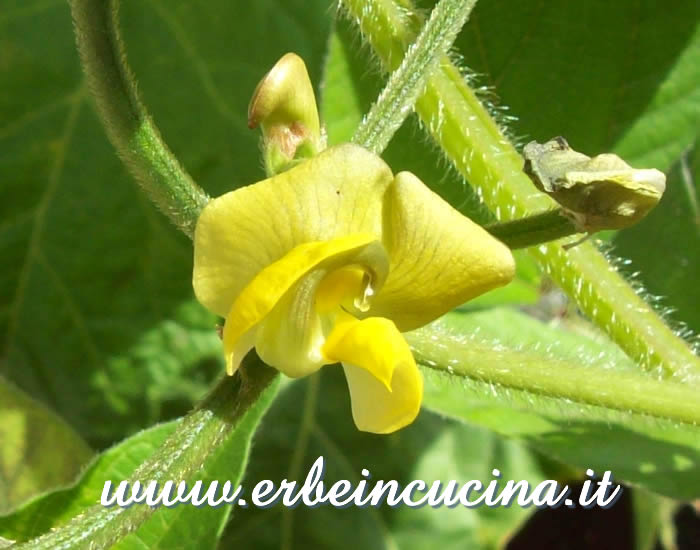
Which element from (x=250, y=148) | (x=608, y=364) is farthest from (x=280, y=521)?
(x=608, y=364)

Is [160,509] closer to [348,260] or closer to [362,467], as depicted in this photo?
[348,260]

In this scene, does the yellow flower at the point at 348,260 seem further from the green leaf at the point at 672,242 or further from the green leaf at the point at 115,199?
the green leaf at the point at 115,199

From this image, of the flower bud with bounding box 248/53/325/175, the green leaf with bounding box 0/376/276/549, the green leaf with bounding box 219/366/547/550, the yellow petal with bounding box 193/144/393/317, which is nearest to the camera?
the yellow petal with bounding box 193/144/393/317

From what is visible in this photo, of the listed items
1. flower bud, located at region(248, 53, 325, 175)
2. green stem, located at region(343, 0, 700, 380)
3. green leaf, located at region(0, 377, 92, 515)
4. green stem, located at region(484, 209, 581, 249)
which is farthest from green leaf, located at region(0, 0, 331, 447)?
green stem, located at region(484, 209, 581, 249)

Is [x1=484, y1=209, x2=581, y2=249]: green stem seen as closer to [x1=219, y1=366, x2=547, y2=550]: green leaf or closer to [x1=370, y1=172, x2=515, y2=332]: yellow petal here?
[x1=370, y1=172, x2=515, y2=332]: yellow petal

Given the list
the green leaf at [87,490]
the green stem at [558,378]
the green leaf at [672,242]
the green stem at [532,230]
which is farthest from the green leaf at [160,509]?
the green leaf at [672,242]

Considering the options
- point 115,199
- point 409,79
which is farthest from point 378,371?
point 115,199

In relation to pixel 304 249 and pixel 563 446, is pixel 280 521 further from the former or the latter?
pixel 304 249
